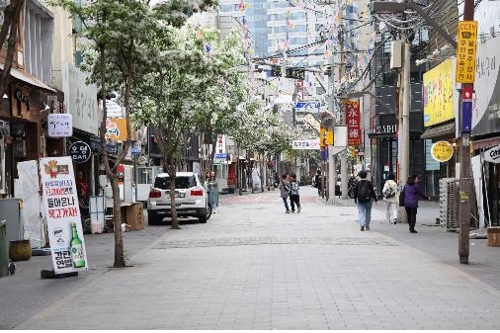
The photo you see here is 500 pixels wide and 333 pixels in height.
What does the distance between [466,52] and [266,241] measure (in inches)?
298

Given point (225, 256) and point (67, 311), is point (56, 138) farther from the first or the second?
point (67, 311)

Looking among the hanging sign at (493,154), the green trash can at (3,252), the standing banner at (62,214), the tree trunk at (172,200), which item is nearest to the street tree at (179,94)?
the tree trunk at (172,200)

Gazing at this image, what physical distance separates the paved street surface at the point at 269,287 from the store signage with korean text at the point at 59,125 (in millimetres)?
4299

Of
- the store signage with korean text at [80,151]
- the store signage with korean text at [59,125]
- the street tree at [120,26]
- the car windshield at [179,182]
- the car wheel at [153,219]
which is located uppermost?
the street tree at [120,26]

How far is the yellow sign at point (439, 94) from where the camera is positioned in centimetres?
2964

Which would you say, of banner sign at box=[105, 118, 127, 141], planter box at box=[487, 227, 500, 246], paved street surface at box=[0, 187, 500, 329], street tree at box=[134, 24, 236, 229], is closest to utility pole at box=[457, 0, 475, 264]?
paved street surface at box=[0, 187, 500, 329]

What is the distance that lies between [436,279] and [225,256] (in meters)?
5.28

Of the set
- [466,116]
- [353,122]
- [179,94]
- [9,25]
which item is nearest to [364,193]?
[179,94]

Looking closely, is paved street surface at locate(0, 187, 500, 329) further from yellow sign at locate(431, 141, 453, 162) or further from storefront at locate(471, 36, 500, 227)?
yellow sign at locate(431, 141, 453, 162)

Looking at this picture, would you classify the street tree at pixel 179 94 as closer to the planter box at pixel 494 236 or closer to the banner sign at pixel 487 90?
the banner sign at pixel 487 90

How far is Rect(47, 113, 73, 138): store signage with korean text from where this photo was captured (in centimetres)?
2438

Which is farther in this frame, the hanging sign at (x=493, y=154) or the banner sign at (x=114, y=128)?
→ the banner sign at (x=114, y=128)

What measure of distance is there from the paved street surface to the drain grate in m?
0.03

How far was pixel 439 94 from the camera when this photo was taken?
103 ft
